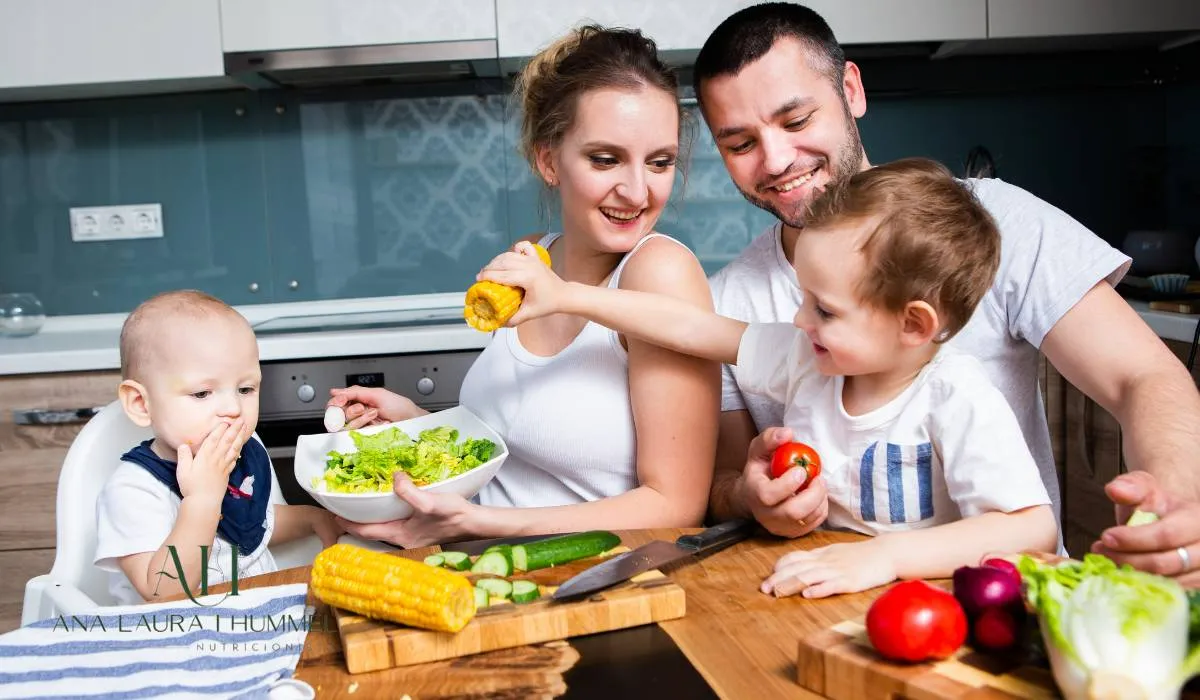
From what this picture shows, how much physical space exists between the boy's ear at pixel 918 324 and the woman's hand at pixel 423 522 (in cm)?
59

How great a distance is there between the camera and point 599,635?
106cm

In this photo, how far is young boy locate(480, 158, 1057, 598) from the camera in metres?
1.18

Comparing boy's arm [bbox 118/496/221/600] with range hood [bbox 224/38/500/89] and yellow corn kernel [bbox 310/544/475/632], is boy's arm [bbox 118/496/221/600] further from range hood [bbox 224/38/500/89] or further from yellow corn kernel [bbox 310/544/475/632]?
range hood [bbox 224/38/500/89]

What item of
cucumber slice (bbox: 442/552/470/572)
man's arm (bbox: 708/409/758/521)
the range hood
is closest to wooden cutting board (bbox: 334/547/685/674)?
cucumber slice (bbox: 442/552/470/572)

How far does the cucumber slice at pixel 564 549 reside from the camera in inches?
47.4

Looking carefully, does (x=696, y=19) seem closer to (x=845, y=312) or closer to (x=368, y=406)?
(x=368, y=406)

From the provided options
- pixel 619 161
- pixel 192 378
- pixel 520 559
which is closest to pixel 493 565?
pixel 520 559

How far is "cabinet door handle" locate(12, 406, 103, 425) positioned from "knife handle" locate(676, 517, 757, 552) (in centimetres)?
199

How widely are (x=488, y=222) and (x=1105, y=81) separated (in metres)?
2.02

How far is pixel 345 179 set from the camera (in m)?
3.46

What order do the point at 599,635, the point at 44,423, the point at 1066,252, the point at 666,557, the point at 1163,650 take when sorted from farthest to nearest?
the point at 44,423 < the point at 1066,252 < the point at 666,557 < the point at 599,635 < the point at 1163,650

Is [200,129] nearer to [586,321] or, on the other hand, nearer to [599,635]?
[586,321]

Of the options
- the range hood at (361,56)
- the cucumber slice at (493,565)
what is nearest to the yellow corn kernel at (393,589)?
the cucumber slice at (493,565)

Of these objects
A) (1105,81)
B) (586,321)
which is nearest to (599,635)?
(586,321)
